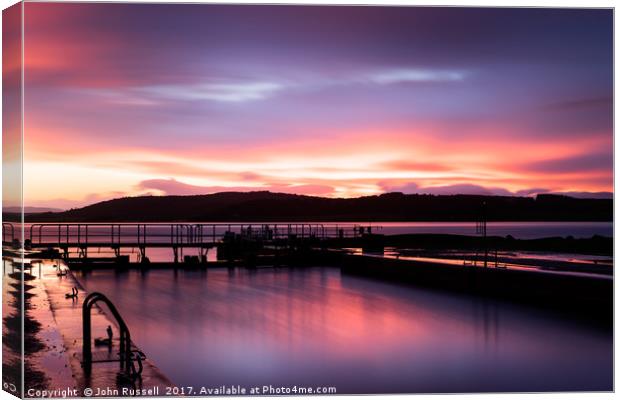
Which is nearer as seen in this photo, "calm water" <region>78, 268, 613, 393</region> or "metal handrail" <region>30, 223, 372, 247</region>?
"calm water" <region>78, 268, 613, 393</region>

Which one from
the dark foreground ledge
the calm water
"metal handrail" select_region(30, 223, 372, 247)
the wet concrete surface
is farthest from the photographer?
"metal handrail" select_region(30, 223, 372, 247)

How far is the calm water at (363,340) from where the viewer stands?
24.1 feet

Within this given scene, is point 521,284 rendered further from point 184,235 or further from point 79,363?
point 184,235

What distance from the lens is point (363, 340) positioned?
934 cm

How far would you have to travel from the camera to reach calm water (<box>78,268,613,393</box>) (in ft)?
24.1

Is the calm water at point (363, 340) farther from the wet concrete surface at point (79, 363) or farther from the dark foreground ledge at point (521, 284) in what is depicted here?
the wet concrete surface at point (79, 363)

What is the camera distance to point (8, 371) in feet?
16.4

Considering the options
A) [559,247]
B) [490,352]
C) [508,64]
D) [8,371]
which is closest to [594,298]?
[490,352]

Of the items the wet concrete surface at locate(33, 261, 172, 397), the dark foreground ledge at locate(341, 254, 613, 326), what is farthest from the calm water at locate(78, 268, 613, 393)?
the wet concrete surface at locate(33, 261, 172, 397)

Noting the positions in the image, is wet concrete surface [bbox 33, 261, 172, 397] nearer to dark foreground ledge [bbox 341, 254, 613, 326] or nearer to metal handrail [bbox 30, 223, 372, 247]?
dark foreground ledge [bbox 341, 254, 613, 326]

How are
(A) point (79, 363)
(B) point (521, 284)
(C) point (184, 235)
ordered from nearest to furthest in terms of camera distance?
(A) point (79, 363)
(B) point (521, 284)
(C) point (184, 235)

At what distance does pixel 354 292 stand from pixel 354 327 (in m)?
3.26

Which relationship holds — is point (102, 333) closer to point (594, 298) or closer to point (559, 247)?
point (594, 298)

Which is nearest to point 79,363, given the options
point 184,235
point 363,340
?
point 363,340
